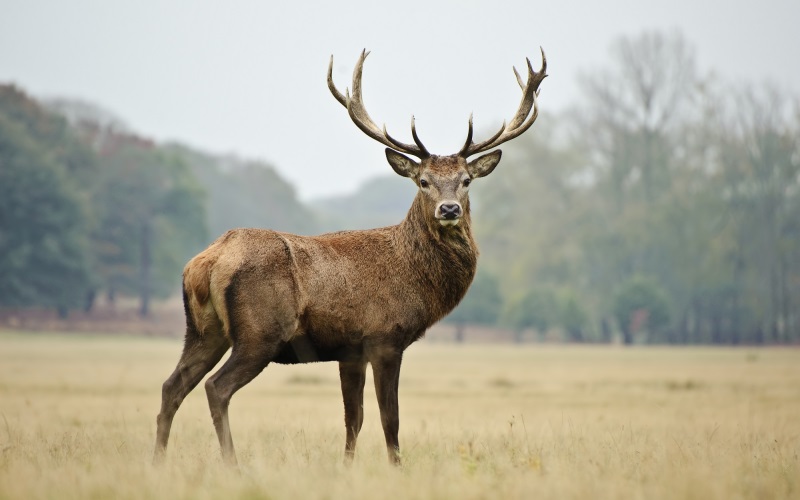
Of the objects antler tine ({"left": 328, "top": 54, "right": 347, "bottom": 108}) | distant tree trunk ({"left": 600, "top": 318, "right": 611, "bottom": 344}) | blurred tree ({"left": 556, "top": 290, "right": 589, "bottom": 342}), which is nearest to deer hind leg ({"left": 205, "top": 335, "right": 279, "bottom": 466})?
antler tine ({"left": 328, "top": 54, "right": 347, "bottom": 108})

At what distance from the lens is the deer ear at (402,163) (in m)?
10.3

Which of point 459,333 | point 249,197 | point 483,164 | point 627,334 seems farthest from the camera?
point 249,197

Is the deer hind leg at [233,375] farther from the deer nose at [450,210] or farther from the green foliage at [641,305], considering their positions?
the green foliage at [641,305]

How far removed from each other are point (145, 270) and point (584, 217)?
97.0 ft

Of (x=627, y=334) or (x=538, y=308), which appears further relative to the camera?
(x=538, y=308)

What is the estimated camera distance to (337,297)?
9.34 m

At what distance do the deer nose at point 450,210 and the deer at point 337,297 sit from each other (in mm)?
19

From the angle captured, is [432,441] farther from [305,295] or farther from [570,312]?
[570,312]

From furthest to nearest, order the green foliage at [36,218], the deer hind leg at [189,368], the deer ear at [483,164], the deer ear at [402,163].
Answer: the green foliage at [36,218] < the deer ear at [483,164] < the deer ear at [402,163] < the deer hind leg at [189,368]

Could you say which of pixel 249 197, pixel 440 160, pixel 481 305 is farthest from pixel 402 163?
→ pixel 249 197

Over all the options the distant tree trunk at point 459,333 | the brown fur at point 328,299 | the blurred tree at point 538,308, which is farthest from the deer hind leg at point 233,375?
the distant tree trunk at point 459,333

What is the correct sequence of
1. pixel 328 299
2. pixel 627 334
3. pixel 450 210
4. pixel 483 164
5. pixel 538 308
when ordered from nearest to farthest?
pixel 328 299 < pixel 450 210 < pixel 483 164 < pixel 627 334 < pixel 538 308

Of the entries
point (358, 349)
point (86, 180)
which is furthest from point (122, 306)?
point (358, 349)

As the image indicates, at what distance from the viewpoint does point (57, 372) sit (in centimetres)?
2695
